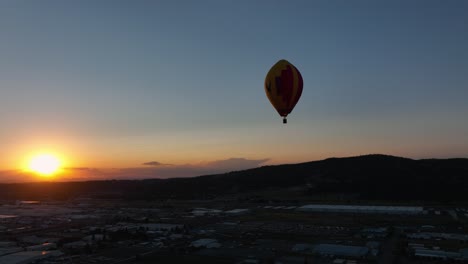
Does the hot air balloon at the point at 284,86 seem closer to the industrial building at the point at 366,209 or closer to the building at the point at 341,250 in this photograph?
the building at the point at 341,250

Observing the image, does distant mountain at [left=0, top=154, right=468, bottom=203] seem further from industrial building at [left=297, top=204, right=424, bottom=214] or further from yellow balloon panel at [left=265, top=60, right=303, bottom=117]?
yellow balloon panel at [left=265, top=60, right=303, bottom=117]

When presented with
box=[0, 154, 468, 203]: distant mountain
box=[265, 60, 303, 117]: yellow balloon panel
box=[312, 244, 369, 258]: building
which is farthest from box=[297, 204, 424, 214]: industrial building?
box=[265, 60, 303, 117]: yellow balloon panel

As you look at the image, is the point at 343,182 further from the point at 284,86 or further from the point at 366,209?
the point at 284,86

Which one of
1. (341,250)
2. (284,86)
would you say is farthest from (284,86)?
(341,250)

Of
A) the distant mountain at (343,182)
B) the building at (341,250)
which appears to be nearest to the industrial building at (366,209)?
the distant mountain at (343,182)

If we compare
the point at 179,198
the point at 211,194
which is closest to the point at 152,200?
the point at 179,198

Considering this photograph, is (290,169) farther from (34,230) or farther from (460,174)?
(34,230)
